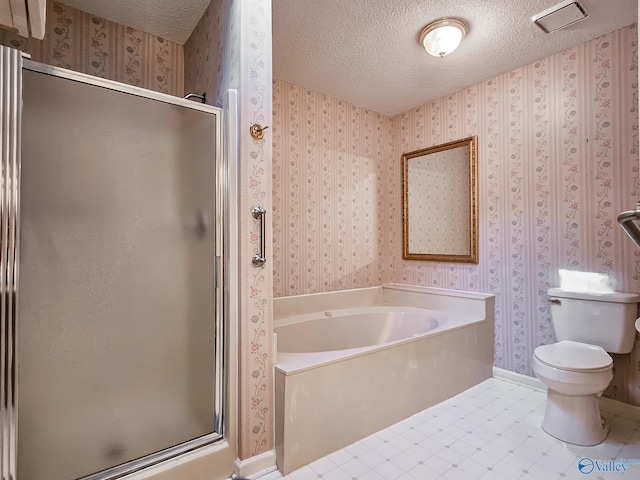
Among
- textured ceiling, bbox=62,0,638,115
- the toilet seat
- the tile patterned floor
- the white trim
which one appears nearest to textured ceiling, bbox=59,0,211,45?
textured ceiling, bbox=62,0,638,115

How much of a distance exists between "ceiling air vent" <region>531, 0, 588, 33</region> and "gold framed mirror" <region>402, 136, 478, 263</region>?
2.80ft

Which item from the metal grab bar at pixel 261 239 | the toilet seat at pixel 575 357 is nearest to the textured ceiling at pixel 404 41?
the metal grab bar at pixel 261 239

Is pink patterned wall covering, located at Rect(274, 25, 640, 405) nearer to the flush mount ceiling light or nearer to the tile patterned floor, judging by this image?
the tile patterned floor

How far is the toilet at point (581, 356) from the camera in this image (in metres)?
1.67

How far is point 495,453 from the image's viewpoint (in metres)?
1.62

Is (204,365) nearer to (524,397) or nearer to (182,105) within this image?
(182,105)

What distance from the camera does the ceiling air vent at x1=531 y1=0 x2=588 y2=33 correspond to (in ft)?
5.78

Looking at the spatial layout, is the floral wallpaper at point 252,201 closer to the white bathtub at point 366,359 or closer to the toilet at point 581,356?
the white bathtub at point 366,359

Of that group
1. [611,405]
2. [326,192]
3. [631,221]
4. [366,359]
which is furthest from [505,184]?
[631,221]

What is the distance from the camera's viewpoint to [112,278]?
1.25m

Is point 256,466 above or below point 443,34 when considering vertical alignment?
below

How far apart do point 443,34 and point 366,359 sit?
1.90 meters

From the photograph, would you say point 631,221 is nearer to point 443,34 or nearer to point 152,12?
point 443,34

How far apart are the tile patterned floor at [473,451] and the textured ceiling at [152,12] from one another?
244cm
